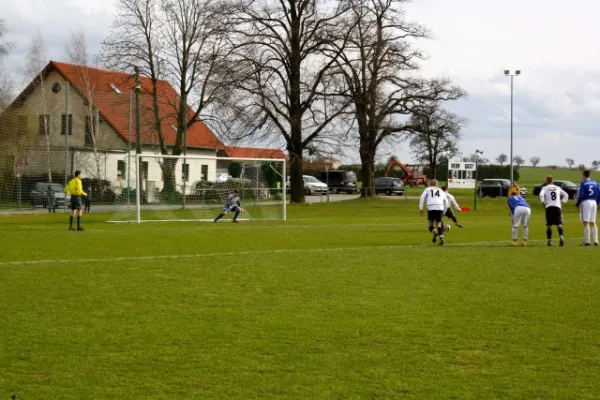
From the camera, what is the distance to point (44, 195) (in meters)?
37.0

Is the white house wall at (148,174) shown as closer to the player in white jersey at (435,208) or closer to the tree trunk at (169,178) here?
the tree trunk at (169,178)

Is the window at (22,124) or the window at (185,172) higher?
the window at (22,124)

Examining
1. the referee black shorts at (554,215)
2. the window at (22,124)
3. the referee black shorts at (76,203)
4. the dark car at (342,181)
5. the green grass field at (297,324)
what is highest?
the window at (22,124)

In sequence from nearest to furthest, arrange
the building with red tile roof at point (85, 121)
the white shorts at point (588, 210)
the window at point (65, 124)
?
the white shorts at point (588, 210) < the building with red tile roof at point (85, 121) < the window at point (65, 124)

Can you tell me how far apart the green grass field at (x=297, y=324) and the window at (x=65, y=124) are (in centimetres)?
2268

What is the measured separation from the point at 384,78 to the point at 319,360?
4360cm

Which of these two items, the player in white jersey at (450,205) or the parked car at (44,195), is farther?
the parked car at (44,195)

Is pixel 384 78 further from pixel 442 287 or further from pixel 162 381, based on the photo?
pixel 162 381

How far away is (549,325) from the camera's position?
982 centimetres

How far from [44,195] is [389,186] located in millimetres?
39061

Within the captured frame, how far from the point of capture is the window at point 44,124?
39.6 metres

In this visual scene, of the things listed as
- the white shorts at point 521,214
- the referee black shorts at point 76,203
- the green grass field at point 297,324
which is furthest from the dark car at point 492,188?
the green grass field at point 297,324

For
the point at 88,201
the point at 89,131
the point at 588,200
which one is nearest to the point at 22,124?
the point at 88,201

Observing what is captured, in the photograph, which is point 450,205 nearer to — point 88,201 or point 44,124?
point 88,201
